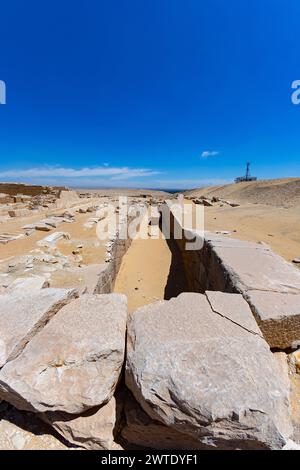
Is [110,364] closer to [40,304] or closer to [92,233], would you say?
[40,304]

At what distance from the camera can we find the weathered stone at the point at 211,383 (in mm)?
1226

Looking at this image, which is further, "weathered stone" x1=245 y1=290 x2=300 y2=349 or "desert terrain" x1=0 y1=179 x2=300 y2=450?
"weathered stone" x1=245 y1=290 x2=300 y2=349

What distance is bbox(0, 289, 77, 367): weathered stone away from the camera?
5.21ft

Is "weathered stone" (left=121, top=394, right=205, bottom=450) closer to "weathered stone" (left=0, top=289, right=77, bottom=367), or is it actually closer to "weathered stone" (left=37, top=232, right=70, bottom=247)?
"weathered stone" (left=0, top=289, right=77, bottom=367)

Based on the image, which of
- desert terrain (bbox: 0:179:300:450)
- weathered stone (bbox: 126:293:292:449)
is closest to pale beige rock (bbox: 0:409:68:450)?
desert terrain (bbox: 0:179:300:450)

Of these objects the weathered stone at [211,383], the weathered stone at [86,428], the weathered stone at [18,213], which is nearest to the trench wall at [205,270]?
the weathered stone at [211,383]

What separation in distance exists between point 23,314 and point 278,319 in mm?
2161

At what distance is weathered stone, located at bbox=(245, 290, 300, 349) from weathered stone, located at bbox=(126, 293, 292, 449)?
36cm

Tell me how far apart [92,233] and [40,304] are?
18.6 feet

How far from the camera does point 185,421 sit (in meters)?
1.29

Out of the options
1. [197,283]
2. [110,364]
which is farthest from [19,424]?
[197,283]

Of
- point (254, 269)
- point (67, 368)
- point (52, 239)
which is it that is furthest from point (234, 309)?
point (52, 239)

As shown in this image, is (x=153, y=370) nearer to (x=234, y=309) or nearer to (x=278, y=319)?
(x=234, y=309)

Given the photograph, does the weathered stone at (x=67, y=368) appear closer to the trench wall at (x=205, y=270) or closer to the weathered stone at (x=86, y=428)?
the weathered stone at (x=86, y=428)
